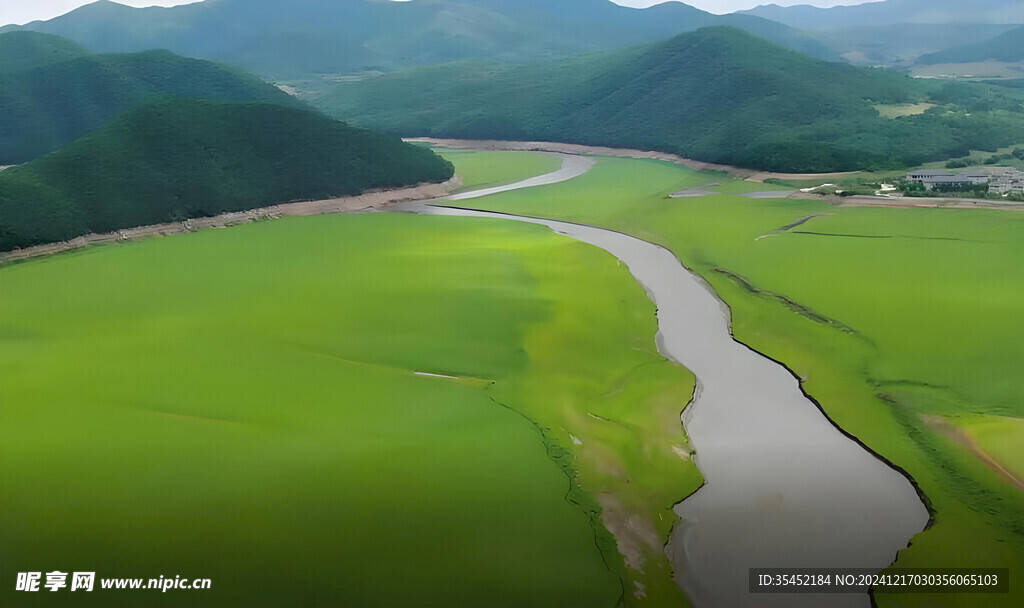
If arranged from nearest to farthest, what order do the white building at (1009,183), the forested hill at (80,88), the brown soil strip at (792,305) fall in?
the brown soil strip at (792,305), the white building at (1009,183), the forested hill at (80,88)

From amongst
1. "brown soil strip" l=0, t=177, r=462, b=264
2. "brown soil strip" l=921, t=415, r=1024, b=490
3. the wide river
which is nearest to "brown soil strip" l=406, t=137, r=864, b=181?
"brown soil strip" l=0, t=177, r=462, b=264

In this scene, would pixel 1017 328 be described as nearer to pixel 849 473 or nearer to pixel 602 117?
pixel 849 473

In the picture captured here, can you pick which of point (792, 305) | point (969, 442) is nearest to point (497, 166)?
point (792, 305)

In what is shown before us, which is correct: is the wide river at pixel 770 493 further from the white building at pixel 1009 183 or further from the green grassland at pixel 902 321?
the white building at pixel 1009 183

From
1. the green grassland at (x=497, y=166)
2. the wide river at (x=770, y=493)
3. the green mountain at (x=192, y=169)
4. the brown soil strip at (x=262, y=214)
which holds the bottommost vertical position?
the green grassland at (x=497, y=166)

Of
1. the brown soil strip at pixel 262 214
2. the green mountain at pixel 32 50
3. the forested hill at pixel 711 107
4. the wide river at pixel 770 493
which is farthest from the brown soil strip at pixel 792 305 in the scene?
the green mountain at pixel 32 50

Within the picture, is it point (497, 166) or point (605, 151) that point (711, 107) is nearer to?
point (605, 151)

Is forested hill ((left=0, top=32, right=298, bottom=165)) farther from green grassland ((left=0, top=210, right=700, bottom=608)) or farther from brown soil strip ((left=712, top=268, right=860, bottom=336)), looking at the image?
brown soil strip ((left=712, top=268, right=860, bottom=336))
